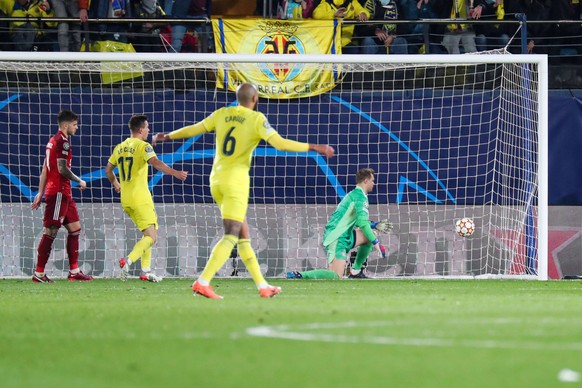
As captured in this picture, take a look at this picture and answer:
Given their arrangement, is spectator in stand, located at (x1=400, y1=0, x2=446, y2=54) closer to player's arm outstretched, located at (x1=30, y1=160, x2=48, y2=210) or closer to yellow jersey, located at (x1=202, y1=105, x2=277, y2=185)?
player's arm outstretched, located at (x1=30, y1=160, x2=48, y2=210)

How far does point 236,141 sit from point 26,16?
340 inches

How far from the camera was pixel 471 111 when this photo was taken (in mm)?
16719

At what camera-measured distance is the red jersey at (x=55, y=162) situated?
13.6 m

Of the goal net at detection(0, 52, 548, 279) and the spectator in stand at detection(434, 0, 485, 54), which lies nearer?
the goal net at detection(0, 52, 548, 279)

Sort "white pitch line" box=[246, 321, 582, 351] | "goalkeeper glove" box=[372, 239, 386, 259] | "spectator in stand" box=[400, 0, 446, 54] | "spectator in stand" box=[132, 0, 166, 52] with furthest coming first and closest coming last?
"spectator in stand" box=[400, 0, 446, 54] < "spectator in stand" box=[132, 0, 166, 52] < "goalkeeper glove" box=[372, 239, 386, 259] < "white pitch line" box=[246, 321, 582, 351]

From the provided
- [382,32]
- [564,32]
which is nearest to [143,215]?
[382,32]

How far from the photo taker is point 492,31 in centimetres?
1831

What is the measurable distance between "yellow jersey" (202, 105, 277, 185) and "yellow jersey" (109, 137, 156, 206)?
13.2ft

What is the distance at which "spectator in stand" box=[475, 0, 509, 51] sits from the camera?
699 inches

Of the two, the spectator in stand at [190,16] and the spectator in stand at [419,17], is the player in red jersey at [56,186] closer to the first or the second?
the spectator in stand at [190,16]

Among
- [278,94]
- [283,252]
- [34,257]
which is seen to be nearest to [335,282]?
[283,252]

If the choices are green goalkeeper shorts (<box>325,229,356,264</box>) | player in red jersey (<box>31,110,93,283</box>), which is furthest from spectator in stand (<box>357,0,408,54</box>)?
player in red jersey (<box>31,110,93,283</box>)

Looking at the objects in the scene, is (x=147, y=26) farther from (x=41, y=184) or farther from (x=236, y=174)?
(x=236, y=174)

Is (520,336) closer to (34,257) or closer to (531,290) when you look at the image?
(531,290)
